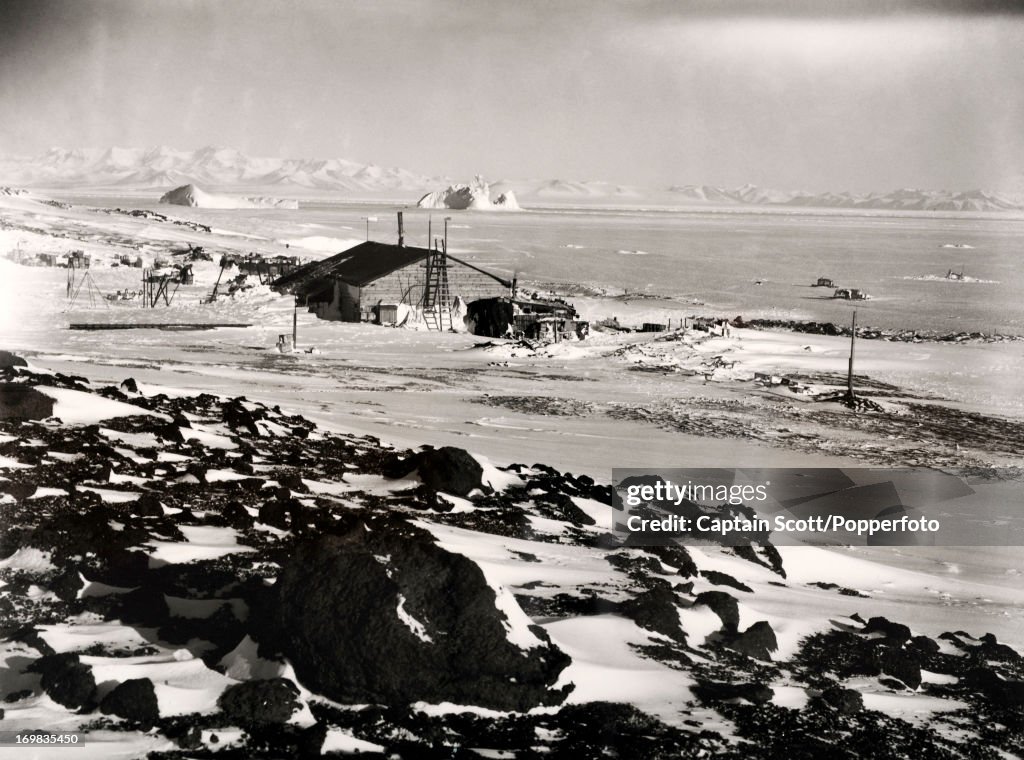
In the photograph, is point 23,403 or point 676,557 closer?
point 676,557

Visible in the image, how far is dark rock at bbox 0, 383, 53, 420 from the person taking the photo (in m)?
5.59

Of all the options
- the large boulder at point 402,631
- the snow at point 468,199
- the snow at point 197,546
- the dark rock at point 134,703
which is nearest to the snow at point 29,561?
the snow at point 197,546

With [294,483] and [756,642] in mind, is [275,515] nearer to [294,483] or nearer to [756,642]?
[294,483]

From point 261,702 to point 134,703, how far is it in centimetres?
35

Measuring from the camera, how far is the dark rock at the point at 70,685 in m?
2.88

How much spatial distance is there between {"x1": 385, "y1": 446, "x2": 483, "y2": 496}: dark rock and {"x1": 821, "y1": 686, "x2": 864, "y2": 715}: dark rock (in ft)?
8.24

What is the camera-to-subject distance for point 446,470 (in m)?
5.45

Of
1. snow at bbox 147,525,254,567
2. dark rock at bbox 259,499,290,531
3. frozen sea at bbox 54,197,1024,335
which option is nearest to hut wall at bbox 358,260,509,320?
frozen sea at bbox 54,197,1024,335

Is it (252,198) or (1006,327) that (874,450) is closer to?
(1006,327)

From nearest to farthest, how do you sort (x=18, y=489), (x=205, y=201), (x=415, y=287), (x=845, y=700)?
(x=845, y=700) → (x=18, y=489) → (x=415, y=287) → (x=205, y=201)

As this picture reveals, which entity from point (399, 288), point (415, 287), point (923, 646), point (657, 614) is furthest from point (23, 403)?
point (415, 287)

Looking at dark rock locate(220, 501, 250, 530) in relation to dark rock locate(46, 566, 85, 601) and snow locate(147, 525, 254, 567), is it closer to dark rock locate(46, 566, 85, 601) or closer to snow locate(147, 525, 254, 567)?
snow locate(147, 525, 254, 567)

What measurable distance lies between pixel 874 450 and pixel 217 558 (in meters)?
6.94

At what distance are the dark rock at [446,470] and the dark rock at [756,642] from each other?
2053 millimetres
